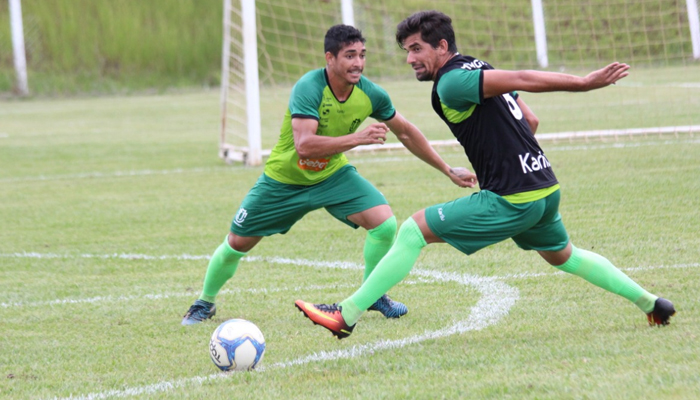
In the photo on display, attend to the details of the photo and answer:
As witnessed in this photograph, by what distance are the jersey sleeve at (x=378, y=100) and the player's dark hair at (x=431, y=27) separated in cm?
92

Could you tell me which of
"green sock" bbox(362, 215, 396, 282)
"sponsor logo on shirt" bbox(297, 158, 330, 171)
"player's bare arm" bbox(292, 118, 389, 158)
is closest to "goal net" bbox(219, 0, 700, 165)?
"sponsor logo on shirt" bbox(297, 158, 330, 171)

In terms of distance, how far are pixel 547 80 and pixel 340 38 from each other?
1.43 meters

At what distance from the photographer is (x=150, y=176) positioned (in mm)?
12977

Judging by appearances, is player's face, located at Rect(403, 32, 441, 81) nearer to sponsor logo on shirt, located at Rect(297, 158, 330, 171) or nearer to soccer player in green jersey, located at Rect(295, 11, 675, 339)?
soccer player in green jersey, located at Rect(295, 11, 675, 339)

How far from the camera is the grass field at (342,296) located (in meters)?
4.17

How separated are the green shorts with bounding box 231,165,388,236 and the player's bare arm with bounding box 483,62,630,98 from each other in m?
1.45

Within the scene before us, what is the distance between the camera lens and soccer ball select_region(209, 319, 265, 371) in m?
4.49

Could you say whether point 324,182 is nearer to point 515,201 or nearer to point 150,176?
point 515,201

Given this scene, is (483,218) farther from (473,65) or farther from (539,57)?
(539,57)

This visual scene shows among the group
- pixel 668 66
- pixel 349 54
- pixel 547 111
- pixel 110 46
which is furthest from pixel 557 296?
pixel 110 46

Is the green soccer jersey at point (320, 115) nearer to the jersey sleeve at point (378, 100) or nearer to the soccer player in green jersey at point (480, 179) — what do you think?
the jersey sleeve at point (378, 100)

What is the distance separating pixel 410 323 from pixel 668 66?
12.1m

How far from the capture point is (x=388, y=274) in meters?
4.70

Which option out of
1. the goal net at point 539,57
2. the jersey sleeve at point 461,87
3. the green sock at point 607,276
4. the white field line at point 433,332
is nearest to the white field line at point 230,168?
the goal net at point 539,57
